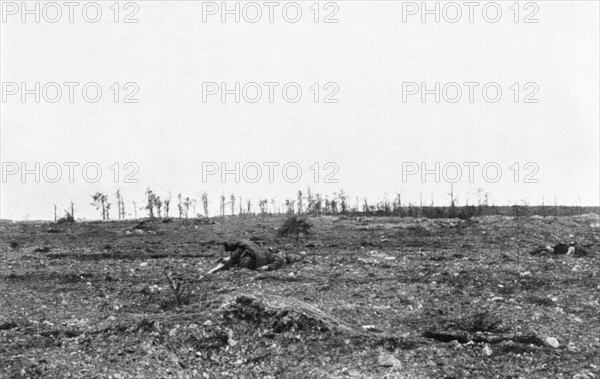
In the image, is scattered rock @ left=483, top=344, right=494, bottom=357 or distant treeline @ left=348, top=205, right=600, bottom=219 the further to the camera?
distant treeline @ left=348, top=205, right=600, bottom=219

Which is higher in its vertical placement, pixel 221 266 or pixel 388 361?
pixel 221 266

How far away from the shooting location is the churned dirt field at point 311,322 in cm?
550

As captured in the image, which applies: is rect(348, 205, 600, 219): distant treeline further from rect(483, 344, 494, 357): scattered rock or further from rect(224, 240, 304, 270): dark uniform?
rect(483, 344, 494, 357): scattered rock

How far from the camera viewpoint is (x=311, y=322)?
6547 mm

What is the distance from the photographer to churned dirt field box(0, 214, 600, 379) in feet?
18.1

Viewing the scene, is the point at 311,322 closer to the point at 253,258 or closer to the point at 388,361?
the point at 388,361

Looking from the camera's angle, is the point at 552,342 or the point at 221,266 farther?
the point at 221,266

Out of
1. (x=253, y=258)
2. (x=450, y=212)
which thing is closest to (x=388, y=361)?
(x=253, y=258)

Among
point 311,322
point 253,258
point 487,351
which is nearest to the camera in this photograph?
point 487,351

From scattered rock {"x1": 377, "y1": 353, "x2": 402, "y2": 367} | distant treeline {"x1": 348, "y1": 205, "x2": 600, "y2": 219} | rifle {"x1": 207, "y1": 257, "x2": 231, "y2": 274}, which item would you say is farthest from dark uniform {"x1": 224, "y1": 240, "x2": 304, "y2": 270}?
distant treeline {"x1": 348, "y1": 205, "x2": 600, "y2": 219}

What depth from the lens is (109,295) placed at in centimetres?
918

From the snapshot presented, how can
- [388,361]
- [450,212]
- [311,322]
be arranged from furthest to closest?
1. [450,212]
2. [311,322]
3. [388,361]

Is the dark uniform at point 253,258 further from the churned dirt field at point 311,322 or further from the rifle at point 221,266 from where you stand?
Result: the churned dirt field at point 311,322

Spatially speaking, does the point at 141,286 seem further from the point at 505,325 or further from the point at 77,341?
the point at 505,325
